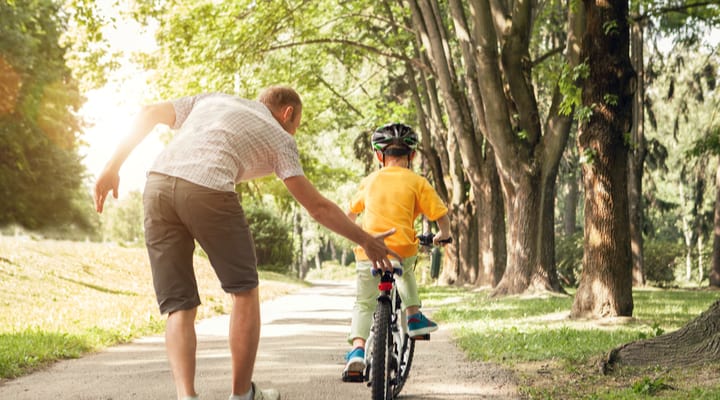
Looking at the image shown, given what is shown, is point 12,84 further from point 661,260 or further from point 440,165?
point 661,260

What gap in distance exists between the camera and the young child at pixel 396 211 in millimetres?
5125

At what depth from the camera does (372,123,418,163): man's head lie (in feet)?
17.6

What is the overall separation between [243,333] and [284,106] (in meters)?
1.23

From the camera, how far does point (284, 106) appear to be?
442cm

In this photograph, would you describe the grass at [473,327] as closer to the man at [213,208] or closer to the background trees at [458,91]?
the background trees at [458,91]

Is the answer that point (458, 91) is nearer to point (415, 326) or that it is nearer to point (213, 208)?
point (415, 326)

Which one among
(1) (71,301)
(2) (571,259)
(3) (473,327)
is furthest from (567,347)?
(2) (571,259)

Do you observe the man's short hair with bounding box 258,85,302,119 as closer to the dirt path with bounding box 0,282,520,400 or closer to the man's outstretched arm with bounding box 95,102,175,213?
the man's outstretched arm with bounding box 95,102,175,213

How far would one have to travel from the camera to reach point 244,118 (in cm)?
411

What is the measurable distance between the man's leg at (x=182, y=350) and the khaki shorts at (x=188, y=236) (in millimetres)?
61

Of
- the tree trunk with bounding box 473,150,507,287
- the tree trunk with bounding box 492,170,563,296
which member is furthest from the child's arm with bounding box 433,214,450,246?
the tree trunk with bounding box 473,150,507,287

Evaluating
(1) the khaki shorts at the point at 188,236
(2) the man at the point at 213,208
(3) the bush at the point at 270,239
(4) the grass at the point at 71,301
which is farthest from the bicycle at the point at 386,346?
(3) the bush at the point at 270,239

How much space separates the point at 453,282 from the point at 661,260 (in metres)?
9.18

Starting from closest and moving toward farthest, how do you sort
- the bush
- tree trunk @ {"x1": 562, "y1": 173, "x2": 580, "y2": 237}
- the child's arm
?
the child's arm → the bush → tree trunk @ {"x1": 562, "y1": 173, "x2": 580, "y2": 237}
